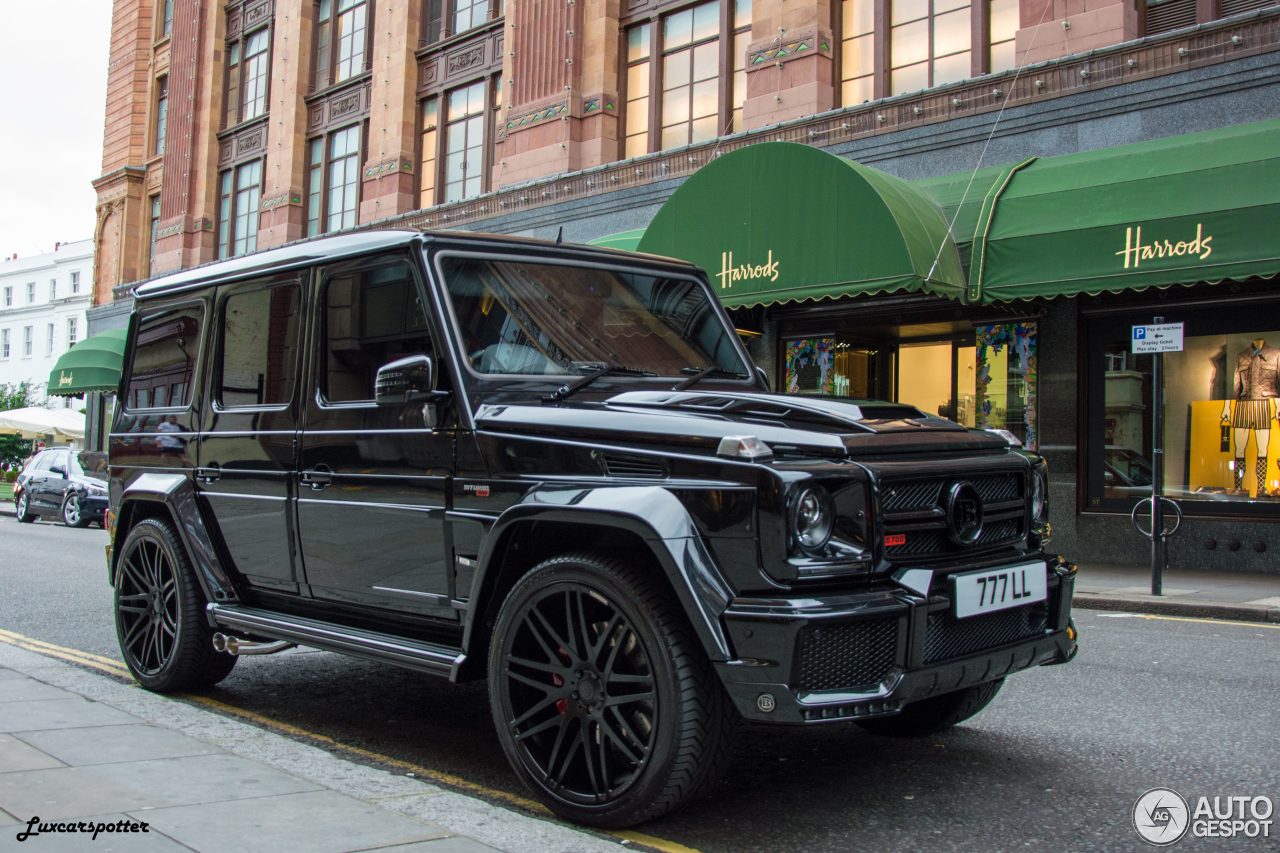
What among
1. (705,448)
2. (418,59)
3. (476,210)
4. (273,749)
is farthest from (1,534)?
(705,448)

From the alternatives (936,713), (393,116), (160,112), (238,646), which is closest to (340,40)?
(393,116)

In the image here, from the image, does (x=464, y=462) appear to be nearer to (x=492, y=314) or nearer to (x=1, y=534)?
(x=492, y=314)

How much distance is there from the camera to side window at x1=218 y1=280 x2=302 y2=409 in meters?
5.39

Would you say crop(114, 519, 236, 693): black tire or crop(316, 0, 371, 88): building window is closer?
crop(114, 519, 236, 693): black tire

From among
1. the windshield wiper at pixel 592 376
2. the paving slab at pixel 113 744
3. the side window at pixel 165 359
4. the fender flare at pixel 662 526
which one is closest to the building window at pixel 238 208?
the side window at pixel 165 359

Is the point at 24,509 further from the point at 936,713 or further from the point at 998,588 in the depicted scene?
the point at 998,588

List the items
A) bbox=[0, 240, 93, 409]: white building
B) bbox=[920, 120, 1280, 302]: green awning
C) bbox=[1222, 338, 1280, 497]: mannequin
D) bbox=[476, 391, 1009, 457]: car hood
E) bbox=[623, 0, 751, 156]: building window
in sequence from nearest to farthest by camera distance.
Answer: bbox=[476, 391, 1009, 457]: car hood, bbox=[920, 120, 1280, 302]: green awning, bbox=[1222, 338, 1280, 497]: mannequin, bbox=[623, 0, 751, 156]: building window, bbox=[0, 240, 93, 409]: white building

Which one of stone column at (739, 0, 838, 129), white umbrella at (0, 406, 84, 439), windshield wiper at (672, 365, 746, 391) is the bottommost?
windshield wiper at (672, 365, 746, 391)

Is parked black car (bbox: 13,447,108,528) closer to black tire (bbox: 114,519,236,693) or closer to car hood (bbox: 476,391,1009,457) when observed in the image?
black tire (bbox: 114,519,236,693)

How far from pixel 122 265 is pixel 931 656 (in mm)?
38209

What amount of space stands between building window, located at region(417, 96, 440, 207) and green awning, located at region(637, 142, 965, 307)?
10.7 m

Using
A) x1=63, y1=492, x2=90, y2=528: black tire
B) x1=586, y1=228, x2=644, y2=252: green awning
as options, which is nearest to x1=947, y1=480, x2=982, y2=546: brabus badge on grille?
x1=586, y1=228, x2=644, y2=252: green awning

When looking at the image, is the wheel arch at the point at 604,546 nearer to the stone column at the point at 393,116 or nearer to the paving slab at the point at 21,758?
the paving slab at the point at 21,758

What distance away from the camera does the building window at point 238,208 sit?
31391 millimetres
